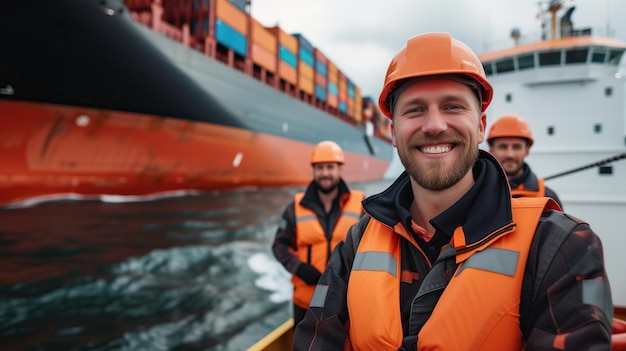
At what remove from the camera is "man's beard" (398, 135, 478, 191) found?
1.05 metres

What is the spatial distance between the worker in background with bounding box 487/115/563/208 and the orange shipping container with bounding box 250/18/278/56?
39.8 feet

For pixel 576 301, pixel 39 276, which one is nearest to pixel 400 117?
pixel 576 301

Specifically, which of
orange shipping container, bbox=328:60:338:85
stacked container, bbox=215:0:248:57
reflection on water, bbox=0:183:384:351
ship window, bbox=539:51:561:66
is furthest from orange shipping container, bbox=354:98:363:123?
reflection on water, bbox=0:183:384:351

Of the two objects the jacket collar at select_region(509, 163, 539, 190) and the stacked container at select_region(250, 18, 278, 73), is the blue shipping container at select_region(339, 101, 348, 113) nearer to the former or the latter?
the stacked container at select_region(250, 18, 278, 73)

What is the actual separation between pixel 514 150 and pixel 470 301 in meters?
2.80

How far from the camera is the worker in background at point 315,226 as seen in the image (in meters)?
2.90

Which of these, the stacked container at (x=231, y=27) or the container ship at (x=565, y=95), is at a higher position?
the stacked container at (x=231, y=27)

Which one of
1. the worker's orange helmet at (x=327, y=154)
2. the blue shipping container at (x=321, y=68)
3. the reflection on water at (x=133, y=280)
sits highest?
the blue shipping container at (x=321, y=68)

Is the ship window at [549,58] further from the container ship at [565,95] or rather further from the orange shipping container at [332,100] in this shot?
the orange shipping container at [332,100]

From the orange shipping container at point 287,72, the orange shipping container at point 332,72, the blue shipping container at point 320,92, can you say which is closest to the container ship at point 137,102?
the orange shipping container at point 287,72

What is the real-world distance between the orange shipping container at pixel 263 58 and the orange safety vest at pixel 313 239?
1174 cm

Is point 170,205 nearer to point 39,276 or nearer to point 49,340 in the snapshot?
point 39,276

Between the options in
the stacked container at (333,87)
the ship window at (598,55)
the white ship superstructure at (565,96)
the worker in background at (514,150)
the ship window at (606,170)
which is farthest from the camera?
the stacked container at (333,87)

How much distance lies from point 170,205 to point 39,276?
3.59 meters
